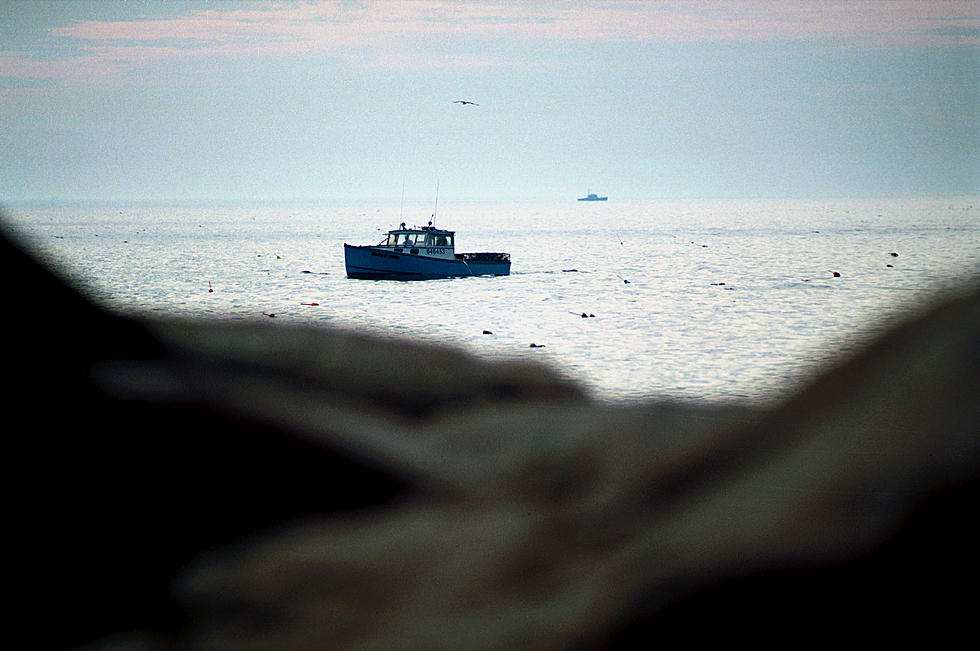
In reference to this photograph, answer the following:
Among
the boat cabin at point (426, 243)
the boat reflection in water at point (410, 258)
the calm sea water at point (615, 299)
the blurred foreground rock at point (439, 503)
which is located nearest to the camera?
the blurred foreground rock at point (439, 503)

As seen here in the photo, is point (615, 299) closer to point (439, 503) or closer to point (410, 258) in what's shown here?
point (410, 258)

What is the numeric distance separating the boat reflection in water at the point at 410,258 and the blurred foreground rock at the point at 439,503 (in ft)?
134

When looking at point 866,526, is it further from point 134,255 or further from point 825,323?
point 134,255

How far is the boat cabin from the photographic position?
45344 millimetres

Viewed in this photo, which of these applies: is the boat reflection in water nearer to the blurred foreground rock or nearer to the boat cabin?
the boat cabin

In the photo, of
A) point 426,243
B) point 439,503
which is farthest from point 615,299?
point 439,503

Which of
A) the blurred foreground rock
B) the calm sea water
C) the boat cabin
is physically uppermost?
the blurred foreground rock

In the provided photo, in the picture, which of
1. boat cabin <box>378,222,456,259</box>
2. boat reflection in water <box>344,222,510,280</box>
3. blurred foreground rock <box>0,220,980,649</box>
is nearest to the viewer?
blurred foreground rock <box>0,220,980,649</box>

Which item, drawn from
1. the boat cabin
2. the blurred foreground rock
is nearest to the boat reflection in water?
the boat cabin

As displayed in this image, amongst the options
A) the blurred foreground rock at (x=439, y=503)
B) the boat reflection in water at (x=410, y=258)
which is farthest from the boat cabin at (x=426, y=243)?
the blurred foreground rock at (x=439, y=503)

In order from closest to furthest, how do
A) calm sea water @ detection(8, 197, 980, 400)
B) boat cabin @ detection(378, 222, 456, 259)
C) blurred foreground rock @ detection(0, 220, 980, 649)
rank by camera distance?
blurred foreground rock @ detection(0, 220, 980, 649) → calm sea water @ detection(8, 197, 980, 400) → boat cabin @ detection(378, 222, 456, 259)

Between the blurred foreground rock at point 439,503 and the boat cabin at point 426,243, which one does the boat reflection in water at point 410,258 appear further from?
the blurred foreground rock at point 439,503

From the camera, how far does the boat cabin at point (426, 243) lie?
45.3 m

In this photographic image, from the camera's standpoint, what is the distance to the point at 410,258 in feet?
146
